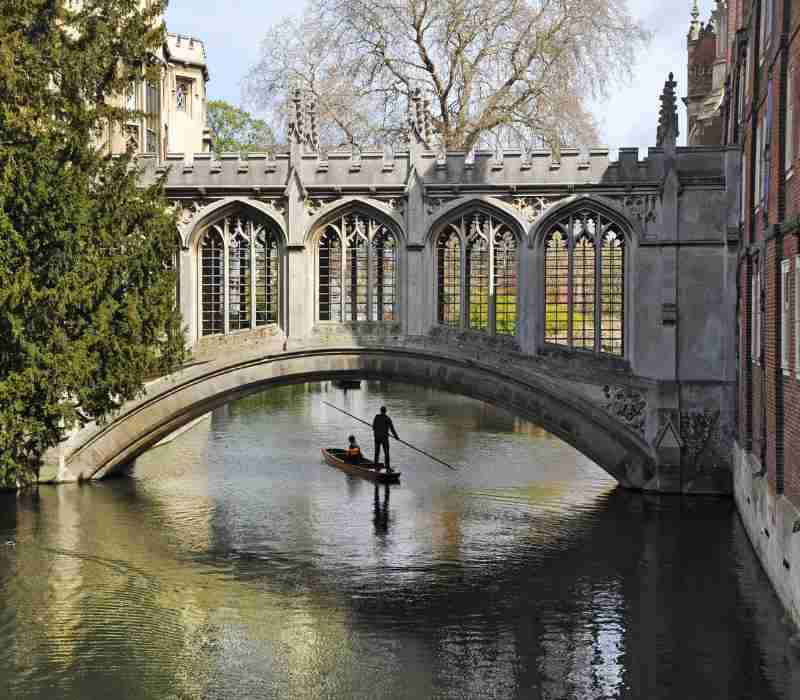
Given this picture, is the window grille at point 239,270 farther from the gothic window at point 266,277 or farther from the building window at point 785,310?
the building window at point 785,310

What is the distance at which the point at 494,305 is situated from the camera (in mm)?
21672

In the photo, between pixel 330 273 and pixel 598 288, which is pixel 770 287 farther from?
pixel 330 273

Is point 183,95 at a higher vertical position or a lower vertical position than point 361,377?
higher

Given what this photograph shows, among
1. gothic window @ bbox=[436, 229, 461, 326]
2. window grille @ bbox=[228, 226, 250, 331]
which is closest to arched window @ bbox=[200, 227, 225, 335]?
window grille @ bbox=[228, 226, 250, 331]

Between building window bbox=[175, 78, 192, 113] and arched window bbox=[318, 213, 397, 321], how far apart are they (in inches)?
830

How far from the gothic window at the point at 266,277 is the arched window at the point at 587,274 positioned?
4.96 meters

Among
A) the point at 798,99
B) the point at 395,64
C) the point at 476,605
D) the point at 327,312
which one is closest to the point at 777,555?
the point at 476,605

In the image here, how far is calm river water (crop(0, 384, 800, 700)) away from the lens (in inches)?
444

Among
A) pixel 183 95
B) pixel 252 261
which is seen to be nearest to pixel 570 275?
pixel 252 261

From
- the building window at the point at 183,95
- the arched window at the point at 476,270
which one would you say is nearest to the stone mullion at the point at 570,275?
the arched window at the point at 476,270

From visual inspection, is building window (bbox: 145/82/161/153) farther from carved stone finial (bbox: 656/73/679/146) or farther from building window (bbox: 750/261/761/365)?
building window (bbox: 750/261/761/365)

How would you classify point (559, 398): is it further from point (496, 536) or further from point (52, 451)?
point (52, 451)

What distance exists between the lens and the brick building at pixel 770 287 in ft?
41.9

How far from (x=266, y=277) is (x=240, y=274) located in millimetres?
482
